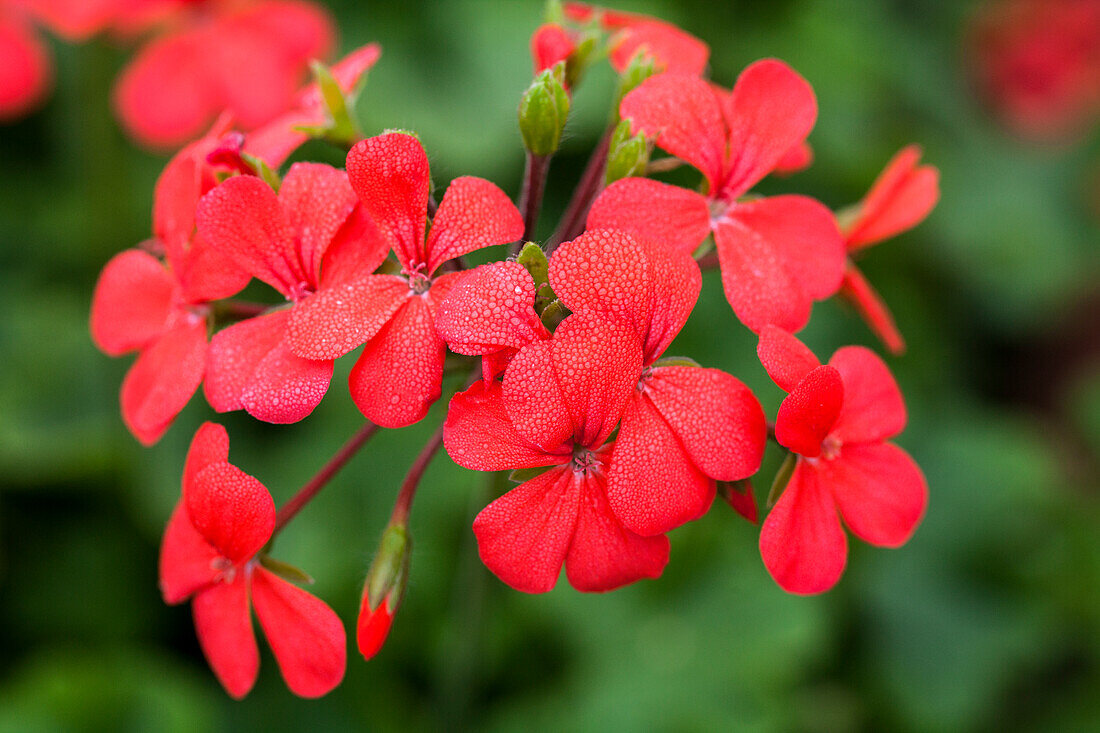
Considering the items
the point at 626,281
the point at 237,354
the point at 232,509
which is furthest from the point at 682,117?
the point at 232,509

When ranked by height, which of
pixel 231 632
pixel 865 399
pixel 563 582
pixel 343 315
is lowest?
pixel 563 582

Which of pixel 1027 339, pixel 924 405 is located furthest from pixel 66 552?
pixel 1027 339

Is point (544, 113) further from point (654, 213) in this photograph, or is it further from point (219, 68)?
point (219, 68)

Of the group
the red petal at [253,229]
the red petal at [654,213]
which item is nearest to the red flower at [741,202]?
the red petal at [654,213]

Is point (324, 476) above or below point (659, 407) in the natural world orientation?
below

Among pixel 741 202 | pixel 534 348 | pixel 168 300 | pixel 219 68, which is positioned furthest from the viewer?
pixel 219 68

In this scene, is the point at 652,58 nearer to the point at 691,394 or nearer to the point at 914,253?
the point at 691,394

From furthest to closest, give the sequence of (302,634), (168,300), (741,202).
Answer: (168,300), (741,202), (302,634)

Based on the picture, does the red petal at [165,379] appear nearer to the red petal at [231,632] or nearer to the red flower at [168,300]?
the red flower at [168,300]
